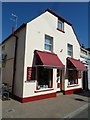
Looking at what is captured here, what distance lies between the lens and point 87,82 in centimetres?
1786

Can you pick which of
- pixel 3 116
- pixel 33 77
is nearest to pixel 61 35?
pixel 33 77

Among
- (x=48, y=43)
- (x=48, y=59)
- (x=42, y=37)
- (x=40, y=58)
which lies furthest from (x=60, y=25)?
(x=40, y=58)

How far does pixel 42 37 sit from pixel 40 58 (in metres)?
2.09

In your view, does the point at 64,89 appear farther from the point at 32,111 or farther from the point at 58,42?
the point at 32,111

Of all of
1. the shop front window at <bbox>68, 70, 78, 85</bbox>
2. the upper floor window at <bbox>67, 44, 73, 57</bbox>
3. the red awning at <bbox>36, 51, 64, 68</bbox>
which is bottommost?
the shop front window at <bbox>68, 70, 78, 85</bbox>

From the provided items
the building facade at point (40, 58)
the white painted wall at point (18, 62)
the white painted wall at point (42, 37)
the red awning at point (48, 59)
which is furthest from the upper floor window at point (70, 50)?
the white painted wall at point (18, 62)

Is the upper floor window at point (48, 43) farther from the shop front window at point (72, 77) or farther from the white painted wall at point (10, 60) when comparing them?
the shop front window at point (72, 77)

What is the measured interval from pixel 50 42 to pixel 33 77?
3807 mm

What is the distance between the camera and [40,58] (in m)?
10.4

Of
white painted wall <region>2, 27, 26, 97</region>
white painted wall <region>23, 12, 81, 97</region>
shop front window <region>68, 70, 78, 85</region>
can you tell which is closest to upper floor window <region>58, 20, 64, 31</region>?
white painted wall <region>23, 12, 81, 97</region>

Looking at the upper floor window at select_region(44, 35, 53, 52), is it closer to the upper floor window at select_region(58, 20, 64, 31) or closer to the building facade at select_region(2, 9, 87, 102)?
the building facade at select_region(2, 9, 87, 102)

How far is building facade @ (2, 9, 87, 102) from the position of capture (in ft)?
33.6

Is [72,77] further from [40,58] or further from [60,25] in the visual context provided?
[40,58]

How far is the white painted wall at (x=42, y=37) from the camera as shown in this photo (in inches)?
404
